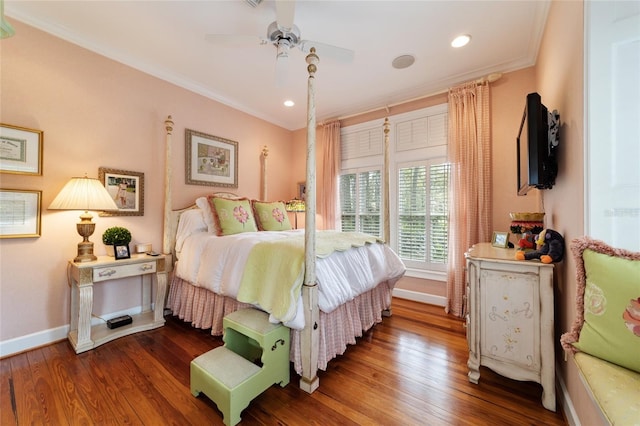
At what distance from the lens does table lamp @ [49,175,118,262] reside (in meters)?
2.06

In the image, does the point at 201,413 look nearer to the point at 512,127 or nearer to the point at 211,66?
the point at 211,66

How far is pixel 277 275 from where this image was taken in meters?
1.81

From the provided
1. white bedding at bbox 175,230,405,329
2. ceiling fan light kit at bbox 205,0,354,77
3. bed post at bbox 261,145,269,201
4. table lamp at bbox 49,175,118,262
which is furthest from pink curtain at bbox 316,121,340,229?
table lamp at bbox 49,175,118,262

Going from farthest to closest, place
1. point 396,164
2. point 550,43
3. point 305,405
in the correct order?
1. point 396,164
2. point 550,43
3. point 305,405

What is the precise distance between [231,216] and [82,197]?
123 cm

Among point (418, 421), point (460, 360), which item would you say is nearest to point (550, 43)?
point (460, 360)

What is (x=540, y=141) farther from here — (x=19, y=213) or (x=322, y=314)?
(x=19, y=213)

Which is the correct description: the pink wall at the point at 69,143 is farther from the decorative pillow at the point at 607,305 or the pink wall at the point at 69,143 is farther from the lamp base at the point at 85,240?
the decorative pillow at the point at 607,305

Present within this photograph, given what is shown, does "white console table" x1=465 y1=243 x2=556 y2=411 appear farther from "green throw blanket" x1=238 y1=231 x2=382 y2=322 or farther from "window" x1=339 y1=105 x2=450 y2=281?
"window" x1=339 y1=105 x2=450 y2=281

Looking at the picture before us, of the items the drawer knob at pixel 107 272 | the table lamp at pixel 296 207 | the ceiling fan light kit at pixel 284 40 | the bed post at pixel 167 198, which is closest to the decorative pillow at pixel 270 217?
the table lamp at pixel 296 207

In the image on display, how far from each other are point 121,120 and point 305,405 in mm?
3097

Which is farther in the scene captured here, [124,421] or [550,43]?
[550,43]

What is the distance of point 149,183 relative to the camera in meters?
2.80

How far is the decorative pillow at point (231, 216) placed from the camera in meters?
2.71
